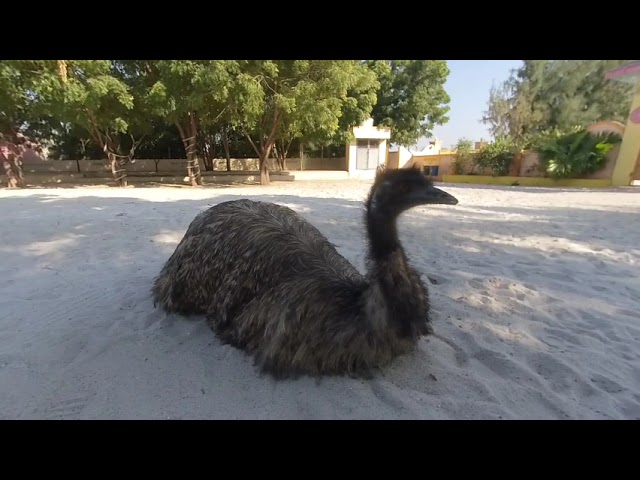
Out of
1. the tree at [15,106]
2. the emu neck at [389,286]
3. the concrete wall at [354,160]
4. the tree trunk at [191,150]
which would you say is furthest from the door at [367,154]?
the emu neck at [389,286]

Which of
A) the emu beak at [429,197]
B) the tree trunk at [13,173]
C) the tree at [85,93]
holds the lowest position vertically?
the tree trunk at [13,173]

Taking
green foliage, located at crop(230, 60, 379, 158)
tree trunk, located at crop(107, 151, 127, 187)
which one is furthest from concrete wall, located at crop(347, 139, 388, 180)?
tree trunk, located at crop(107, 151, 127, 187)

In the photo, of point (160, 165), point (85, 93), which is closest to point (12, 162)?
point (85, 93)

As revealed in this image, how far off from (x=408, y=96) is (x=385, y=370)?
1050 inches

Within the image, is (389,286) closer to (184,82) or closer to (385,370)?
(385,370)

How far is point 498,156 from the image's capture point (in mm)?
17797

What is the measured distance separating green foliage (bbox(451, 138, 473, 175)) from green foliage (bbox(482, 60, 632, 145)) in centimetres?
723

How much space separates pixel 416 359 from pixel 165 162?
25.8 metres

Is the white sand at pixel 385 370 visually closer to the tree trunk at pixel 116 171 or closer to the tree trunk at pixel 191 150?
the tree trunk at pixel 191 150

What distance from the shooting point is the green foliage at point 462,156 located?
19.8m

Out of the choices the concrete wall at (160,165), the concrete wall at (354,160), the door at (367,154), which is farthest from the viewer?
the door at (367,154)

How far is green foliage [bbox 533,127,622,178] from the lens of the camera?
14227 millimetres

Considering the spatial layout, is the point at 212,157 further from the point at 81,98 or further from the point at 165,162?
the point at 81,98

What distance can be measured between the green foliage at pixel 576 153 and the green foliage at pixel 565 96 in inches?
416
